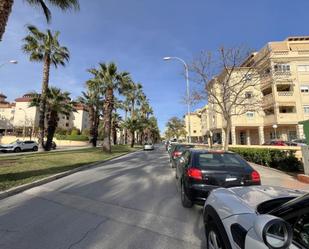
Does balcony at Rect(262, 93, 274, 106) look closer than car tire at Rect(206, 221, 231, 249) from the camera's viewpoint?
No

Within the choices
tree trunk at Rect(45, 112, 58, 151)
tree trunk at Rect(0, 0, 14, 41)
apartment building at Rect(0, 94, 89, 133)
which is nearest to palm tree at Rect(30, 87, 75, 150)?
tree trunk at Rect(45, 112, 58, 151)

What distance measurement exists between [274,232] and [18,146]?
35329mm

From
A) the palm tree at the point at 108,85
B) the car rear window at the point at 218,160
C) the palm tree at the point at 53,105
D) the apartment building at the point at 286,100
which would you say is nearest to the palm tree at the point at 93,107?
the palm tree at the point at 53,105

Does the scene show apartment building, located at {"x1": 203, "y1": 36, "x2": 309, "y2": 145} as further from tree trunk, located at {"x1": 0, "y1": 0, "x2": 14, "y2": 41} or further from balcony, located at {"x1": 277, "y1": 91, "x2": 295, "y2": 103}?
tree trunk, located at {"x1": 0, "y1": 0, "x2": 14, "y2": 41}

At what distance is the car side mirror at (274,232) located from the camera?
6.06ft

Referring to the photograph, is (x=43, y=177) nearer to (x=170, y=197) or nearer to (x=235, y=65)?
(x=170, y=197)

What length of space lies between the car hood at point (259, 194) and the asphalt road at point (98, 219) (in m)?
1.33

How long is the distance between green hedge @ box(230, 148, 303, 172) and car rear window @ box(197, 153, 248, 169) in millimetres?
7947

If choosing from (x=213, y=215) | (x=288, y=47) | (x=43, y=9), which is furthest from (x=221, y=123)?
(x=213, y=215)

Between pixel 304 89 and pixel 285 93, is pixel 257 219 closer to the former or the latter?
pixel 285 93

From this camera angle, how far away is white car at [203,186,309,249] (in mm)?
1895

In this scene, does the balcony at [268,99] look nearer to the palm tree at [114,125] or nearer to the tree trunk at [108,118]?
the tree trunk at [108,118]

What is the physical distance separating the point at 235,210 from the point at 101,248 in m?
2.26

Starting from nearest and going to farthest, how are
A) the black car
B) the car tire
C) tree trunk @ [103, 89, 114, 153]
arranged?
the car tire
the black car
tree trunk @ [103, 89, 114, 153]
